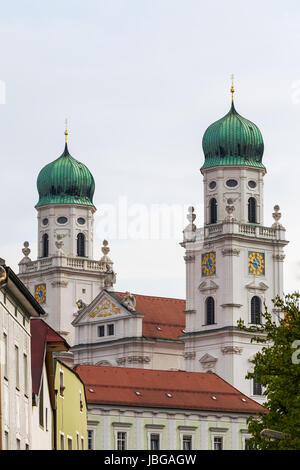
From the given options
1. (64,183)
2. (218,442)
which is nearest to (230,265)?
(218,442)

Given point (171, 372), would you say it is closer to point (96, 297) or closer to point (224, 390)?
point (224, 390)

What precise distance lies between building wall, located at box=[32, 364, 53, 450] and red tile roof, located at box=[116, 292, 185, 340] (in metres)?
82.1

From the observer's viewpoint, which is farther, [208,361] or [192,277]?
[192,277]

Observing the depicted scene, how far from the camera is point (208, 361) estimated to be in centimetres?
12581

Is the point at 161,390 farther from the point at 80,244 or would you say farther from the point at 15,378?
the point at 15,378

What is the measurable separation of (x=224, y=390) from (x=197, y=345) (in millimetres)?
11134

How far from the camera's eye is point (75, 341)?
Result: 453 ft

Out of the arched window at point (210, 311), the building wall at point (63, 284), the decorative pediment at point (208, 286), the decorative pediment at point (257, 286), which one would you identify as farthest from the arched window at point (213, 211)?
the building wall at point (63, 284)

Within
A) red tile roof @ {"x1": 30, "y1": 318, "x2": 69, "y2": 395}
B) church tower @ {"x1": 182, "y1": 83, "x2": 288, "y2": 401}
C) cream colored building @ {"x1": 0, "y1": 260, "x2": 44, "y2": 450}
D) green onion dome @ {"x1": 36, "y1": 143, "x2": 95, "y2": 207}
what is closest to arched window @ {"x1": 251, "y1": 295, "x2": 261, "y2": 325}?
church tower @ {"x1": 182, "y1": 83, "x2": 288, "y2": 401}

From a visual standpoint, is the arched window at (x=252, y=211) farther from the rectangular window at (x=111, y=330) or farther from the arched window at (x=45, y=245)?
the arched window at (x=45, y=245)

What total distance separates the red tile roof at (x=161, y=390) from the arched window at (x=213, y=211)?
606 inches

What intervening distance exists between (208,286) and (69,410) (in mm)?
70437
